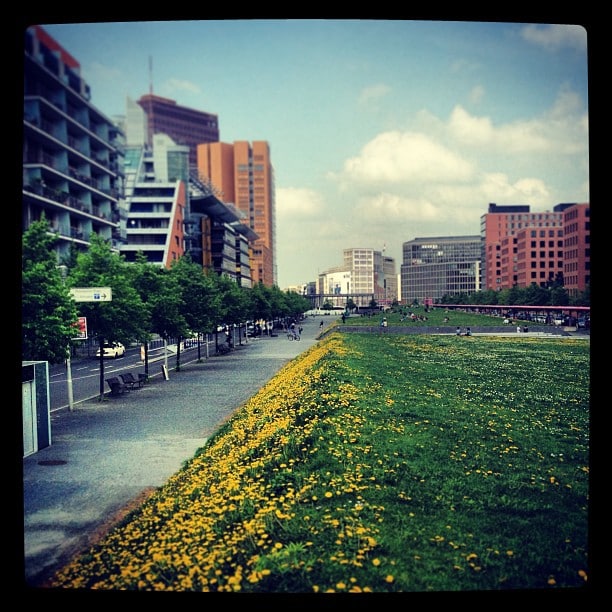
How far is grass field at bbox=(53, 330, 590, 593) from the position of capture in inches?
304

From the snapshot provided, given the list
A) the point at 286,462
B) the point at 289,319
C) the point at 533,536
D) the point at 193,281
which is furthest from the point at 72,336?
the point at 289,319

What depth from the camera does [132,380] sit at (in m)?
29.3

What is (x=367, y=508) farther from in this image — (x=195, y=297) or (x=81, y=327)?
(x=195, y=297)

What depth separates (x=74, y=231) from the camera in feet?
185

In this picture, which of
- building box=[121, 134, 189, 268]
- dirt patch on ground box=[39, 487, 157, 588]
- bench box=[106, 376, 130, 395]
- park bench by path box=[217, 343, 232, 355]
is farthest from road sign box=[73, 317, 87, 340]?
building box=[121, 134, 189, 268]

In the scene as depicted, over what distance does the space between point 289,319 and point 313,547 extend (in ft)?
384

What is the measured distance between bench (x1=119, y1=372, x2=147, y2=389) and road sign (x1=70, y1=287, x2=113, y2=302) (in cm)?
662

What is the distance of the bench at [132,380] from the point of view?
2900 centimetres

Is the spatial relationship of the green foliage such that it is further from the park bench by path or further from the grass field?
the park bench by path

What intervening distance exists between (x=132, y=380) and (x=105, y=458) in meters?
14.1

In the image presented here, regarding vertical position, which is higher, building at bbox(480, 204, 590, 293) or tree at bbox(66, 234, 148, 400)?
building at bbox(480, 204, 590, 293)

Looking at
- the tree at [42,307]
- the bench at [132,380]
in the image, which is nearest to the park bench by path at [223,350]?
the bench at [132,380]

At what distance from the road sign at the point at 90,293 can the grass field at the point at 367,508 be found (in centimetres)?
897

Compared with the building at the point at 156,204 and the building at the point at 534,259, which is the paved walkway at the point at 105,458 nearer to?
the building at the point at 534,259
